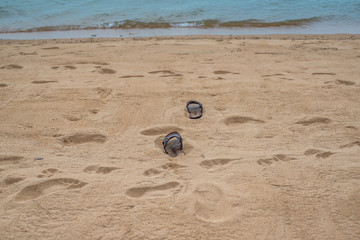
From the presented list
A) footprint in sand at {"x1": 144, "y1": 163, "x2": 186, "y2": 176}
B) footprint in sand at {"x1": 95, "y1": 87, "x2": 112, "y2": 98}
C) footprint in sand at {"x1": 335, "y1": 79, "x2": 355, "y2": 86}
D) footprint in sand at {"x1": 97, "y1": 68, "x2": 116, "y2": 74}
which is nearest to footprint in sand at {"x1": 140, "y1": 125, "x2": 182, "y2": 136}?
footprint in sand at {"x1": 144, "y1": 163, "x2": 186, "y2": 176}

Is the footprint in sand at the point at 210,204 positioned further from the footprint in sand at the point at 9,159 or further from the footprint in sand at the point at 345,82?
the footprint in sand at the point at 345,82

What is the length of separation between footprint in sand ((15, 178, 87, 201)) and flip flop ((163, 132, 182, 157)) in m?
0.77

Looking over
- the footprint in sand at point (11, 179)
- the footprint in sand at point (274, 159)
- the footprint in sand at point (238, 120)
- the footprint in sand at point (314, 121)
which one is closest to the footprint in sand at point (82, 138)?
the footprint in sand at point (11, 179)

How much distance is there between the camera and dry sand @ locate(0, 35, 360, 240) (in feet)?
5.95

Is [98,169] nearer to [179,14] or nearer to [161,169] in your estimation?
[161,169]

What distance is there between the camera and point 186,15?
10336 mm

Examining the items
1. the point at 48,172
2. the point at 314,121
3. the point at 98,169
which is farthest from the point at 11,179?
the point at 314,121

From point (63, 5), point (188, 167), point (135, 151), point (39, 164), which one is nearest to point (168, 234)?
point (188, 167)

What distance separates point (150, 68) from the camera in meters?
4.51

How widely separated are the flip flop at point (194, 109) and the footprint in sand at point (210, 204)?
1103 mm

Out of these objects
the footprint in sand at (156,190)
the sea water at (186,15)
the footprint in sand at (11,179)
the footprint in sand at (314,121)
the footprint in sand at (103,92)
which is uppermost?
the sea water at (186,15)

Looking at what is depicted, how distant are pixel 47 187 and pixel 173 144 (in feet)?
3.65

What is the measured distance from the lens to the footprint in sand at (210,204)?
6.04ft

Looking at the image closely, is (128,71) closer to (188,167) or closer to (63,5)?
(188,167)
